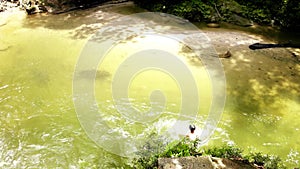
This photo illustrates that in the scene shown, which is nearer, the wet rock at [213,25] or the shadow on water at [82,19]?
the shadow on water at [82,19]

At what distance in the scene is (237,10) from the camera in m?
13.4

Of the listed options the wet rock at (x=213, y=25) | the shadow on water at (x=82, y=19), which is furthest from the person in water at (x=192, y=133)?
the wet rock at (x=213, y=25)

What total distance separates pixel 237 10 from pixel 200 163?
10.1 metres

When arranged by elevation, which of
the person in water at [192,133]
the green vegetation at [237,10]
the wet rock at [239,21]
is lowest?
the person in water at [192,133]

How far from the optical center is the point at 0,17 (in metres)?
13.1

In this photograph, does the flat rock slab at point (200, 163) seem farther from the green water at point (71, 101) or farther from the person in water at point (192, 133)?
the green water at point (71, 101)

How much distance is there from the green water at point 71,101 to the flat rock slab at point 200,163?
1.43m

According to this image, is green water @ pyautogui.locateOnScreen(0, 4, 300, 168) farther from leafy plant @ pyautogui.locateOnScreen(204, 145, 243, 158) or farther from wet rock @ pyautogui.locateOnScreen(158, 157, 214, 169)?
wet rock @ pyautogui.locateOnScreen(158, 157, 214, 169)

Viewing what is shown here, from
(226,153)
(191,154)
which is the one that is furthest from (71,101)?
(226,153)

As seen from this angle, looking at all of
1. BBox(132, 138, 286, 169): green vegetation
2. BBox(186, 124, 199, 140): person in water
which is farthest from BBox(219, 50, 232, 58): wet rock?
BBox(132, 138, 286, 169): green vegetation

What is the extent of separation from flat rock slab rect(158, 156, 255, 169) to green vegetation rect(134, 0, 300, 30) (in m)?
8.93

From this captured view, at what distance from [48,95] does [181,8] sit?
7803 millimetres

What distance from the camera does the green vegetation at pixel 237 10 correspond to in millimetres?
12570

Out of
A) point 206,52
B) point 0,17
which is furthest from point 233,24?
point 0,17
